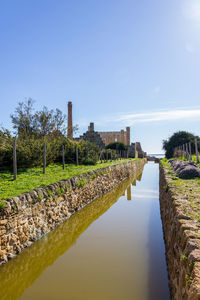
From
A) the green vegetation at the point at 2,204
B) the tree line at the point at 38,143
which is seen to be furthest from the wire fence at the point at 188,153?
the green vegetation at the point at 2,204

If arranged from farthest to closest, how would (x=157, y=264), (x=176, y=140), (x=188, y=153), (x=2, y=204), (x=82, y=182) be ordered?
1. (x=176, y=140)
2. (x=188, y=153)
3. (x=82, y=182)
4. (x=157, y=264)
5. (x=2, y=204)

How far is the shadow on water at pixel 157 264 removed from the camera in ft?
12.2

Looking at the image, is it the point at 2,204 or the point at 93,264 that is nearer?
the point at 2,204

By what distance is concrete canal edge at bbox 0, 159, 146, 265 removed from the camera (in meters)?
4.74

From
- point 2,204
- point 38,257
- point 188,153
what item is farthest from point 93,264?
point 188,153

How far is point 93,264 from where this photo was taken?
479 cm

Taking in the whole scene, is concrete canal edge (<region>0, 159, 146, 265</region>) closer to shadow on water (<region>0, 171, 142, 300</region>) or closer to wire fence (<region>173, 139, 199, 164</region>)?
shadow on water (<region>0, 171, 142, 300</region>)

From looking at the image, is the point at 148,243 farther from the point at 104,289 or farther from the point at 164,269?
the point at 104,289

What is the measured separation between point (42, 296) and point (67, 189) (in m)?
4.39

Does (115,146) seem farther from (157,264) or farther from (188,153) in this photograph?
(157,264)

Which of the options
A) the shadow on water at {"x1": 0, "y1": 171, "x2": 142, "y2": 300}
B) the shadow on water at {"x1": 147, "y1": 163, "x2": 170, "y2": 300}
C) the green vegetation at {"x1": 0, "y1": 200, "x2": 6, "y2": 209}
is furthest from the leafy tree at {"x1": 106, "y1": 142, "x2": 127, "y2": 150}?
the green vegetation at {"x1": 0, "y1": 200, "x2": 6, "y2": 209}

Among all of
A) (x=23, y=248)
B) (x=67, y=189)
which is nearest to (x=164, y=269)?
(x=23, y=248)

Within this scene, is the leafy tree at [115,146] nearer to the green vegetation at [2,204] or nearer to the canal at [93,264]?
the canal at [93,264]

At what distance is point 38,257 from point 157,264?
2668 millimetres
